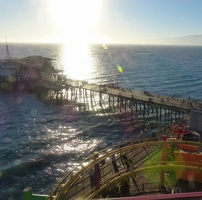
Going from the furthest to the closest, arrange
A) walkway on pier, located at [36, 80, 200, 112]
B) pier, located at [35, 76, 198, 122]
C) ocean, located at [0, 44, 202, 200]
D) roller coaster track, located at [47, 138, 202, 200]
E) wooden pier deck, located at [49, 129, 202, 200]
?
pier, located at [35, 76, 198, 122]
walkway on pier, located at [36, 80, 200, 112]
ocean, located at [0, 44, 202, 200]
wooden pier deck, located at [49, 129, 202, 200]
roller coaster track, located at [47, 138, 202, 200]

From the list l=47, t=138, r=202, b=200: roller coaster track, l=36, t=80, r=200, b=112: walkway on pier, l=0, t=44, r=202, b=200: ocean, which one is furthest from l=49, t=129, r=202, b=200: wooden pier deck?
l=36, t=80, r=200, b=112: walkway on pier

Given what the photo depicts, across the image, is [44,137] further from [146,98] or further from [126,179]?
[126,179]

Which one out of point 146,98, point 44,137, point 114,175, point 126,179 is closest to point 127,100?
point 146,98

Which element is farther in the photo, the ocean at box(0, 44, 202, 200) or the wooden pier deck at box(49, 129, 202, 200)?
the ocean at box(0, 44, 202, 200)

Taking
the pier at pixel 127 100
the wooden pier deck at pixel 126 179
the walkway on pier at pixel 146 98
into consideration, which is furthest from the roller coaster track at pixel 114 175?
the pier at pixel 127 100

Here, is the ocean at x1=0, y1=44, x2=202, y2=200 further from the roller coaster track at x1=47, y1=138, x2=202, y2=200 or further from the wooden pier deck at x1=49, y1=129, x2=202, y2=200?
the roller coaster track at x1=47, y1=138, x2=202, y2=200

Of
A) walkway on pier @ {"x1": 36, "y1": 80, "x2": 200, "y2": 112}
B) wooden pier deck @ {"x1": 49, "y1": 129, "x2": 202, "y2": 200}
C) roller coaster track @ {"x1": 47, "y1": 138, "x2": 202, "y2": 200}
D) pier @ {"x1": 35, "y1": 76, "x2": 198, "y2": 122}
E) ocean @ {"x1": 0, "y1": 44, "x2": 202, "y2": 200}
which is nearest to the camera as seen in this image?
roller coaster track @ {"x1": 47, "y1": 138, "x2": 202, "y2": 200}

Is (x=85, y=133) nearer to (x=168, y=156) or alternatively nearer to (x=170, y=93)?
(x=168, y=156)

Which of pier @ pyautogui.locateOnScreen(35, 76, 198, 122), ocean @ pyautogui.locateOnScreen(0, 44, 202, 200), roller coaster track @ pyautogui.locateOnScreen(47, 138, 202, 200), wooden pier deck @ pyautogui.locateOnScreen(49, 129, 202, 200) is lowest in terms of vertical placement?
ocean @ pyautogui.locateOnScreen(0, 44, 202, 200)

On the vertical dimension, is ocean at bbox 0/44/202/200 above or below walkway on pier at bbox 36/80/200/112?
below

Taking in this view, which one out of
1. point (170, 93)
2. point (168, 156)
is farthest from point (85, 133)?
point (170, 93)

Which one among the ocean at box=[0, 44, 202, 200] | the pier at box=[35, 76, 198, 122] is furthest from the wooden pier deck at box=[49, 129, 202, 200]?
the pier at box=[35, 76, 198, 122]
